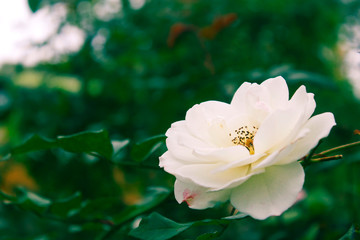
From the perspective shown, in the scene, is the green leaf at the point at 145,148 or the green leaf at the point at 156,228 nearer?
the green leaf at the point at 156,228

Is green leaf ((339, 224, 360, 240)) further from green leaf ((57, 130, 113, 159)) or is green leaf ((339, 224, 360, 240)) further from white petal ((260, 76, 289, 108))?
green leaf ((57, 130, 113, 159))

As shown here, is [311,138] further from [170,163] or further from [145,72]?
[145,72]

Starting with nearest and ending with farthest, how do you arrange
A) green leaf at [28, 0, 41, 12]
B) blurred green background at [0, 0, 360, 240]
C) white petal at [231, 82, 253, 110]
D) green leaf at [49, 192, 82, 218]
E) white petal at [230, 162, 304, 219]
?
white petal at [230, 162, 304, 219], white petal at [231, 82, 253, 110], green leaf at [49, 192, 82, 218], green leaf at [28, 0, 41, 12], blurred green background at [0, 0, 360, 240]

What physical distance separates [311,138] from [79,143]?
296 millimetres

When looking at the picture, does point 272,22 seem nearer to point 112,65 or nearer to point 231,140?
point 112,65

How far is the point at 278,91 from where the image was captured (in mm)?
440

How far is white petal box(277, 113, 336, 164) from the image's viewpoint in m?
0.36

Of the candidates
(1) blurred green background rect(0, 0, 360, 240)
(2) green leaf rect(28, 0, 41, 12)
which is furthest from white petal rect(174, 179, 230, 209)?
(1) blurred green background rect(0, 0, 360, 240)

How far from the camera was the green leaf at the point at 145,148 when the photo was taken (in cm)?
53

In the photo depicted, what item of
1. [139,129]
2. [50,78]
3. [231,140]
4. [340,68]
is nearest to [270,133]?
[231,140]

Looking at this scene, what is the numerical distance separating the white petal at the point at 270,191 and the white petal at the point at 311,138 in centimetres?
1

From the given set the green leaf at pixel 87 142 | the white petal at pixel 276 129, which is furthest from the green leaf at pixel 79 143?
the white petal at pixel 276 129

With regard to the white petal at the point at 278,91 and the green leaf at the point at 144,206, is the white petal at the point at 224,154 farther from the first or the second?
the green leaf at the point at 144,206

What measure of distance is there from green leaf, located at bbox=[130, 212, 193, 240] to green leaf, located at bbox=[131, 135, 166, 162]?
13 centimetres
